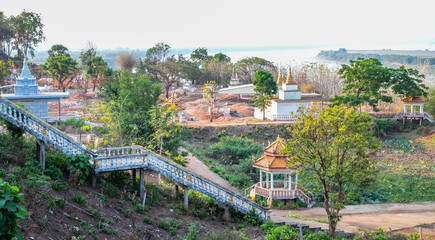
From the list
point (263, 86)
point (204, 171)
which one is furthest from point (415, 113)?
point (204, 171)

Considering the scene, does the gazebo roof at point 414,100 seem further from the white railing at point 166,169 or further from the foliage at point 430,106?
the white railing at point 166,169

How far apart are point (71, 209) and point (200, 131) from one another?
3067 centimetres

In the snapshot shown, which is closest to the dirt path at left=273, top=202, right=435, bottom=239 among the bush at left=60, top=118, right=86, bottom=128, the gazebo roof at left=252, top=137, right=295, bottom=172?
the gazebo roof at left=252, top=137, right=295, bottom=172

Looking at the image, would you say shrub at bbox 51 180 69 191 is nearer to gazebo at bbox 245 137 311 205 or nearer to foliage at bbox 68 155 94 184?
foliage at bbox 68 155 94 184

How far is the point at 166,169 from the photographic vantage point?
1920 cm

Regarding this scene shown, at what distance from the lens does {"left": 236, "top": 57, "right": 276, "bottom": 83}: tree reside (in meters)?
80.7

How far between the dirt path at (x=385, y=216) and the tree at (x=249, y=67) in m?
54.8

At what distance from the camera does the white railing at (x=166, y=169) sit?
18062 millimetres

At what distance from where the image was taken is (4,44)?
77625mm

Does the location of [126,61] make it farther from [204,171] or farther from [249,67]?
[204,171]

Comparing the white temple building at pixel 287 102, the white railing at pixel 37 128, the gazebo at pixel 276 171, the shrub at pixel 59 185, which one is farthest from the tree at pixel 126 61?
the shrub at pixel 59 185

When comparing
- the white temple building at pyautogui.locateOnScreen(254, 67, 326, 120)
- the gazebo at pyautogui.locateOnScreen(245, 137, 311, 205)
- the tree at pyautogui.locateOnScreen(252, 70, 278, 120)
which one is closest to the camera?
the gazebo at pyautogui.locateOnScreen(245, 137, 311, 205)

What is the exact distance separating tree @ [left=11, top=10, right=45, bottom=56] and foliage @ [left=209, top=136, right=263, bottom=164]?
4682 cm

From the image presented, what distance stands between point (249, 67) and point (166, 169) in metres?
65.0
